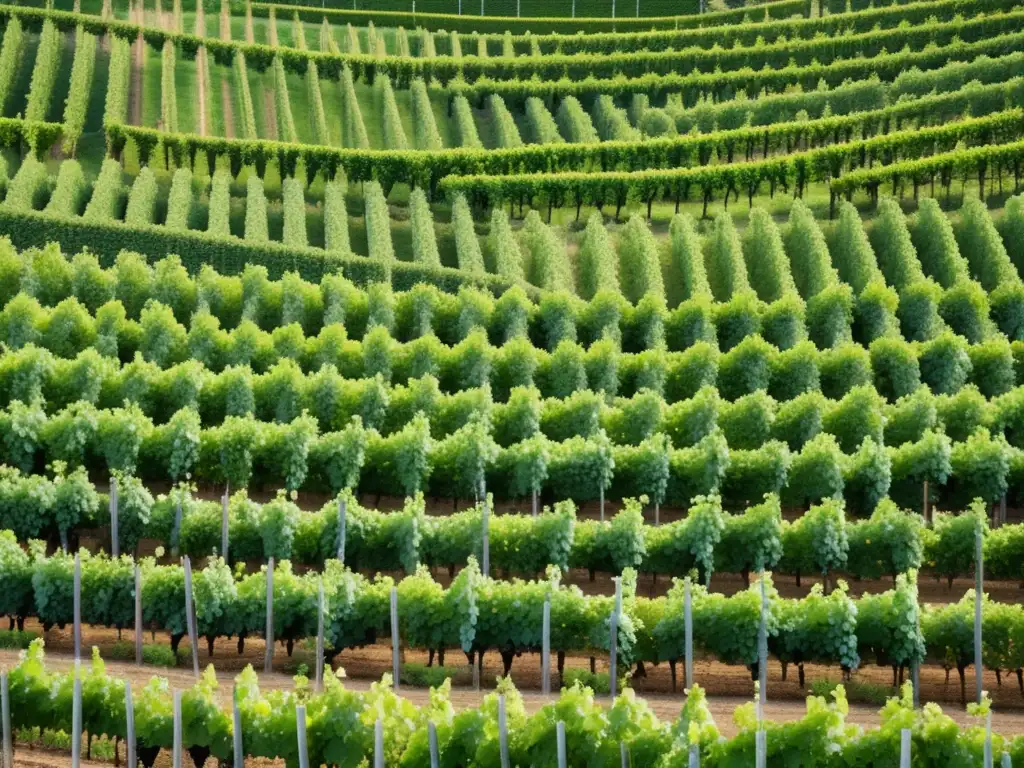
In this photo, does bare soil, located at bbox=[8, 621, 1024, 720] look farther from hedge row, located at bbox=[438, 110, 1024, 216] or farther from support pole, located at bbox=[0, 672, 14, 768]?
hedge row, located at bbox=[438, 110, 1024, 216]

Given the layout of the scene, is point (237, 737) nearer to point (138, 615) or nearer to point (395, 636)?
point (395, 636)

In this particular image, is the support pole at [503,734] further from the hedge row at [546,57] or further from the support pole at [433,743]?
the hedge row at [546,57]

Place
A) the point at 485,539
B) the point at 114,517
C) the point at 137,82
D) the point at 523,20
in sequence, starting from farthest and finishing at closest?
the point at 523,20 < the point at 137,82 < the point at 485,539 < the point at 114,517

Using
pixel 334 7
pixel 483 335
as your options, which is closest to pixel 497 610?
pixel 483 335

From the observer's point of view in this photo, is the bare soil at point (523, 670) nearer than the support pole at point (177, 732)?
No

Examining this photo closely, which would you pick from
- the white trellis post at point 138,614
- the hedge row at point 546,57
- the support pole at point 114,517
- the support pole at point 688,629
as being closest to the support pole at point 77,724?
the white trellis post at point 138,614

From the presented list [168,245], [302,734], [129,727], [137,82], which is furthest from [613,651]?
[137,82]

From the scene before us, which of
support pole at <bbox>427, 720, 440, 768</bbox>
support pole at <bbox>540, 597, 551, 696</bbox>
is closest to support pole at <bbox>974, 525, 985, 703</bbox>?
support pole at <bbox>540, 597, 551, 696</bbox>

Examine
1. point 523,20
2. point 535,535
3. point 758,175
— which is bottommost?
point 535,535

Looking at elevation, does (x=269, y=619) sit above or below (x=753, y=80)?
below
